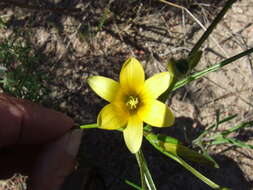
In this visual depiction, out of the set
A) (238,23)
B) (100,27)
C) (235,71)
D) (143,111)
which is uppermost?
(238,23)

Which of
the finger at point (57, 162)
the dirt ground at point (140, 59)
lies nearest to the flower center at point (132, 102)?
the finger at point (57, 162)

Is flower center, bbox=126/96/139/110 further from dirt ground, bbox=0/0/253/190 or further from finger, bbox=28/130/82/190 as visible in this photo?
dirt ground, bbox=0/0/253/190

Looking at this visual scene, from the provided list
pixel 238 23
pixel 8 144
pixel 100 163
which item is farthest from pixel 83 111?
pixel 238 23

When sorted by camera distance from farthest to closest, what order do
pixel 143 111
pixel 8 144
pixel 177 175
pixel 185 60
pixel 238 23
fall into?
pixel 238 23 < pixel 177 175 < pixel 8 144 < pixel 143 111 < pixel 185 60

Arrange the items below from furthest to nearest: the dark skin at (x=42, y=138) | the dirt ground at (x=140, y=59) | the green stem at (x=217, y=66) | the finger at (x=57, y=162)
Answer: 1. the dirt ground at (x=140, y=59)
2. the finger at (x=57, y=162)
3. the dark skin at (x=42, y=138)
4. the green stem at (x=217, y=66)

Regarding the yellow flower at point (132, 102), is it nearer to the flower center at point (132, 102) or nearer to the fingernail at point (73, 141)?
the flower center at point (132, 102)

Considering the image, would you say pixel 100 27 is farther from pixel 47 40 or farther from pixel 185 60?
pixel 185 60
